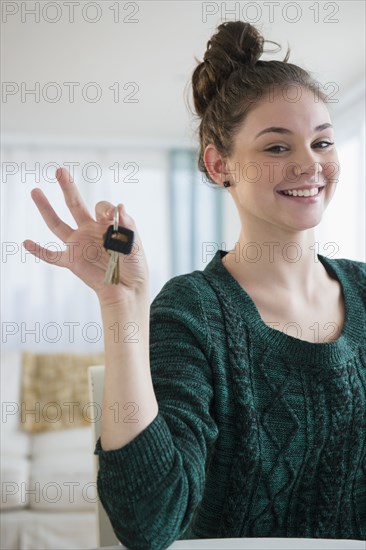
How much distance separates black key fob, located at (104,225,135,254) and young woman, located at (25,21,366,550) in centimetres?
3

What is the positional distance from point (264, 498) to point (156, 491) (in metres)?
0.31

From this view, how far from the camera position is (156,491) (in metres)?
0.84

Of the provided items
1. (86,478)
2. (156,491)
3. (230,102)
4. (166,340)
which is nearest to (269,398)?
(166,340)

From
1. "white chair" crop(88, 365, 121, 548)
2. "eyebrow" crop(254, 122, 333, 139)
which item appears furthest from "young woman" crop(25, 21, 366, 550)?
"white chair" crop(88, 365, 121, 548)

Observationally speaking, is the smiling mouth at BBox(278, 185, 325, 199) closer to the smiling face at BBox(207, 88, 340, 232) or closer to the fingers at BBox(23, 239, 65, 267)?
the smiling face at BBox(207, 88, 340, 232)

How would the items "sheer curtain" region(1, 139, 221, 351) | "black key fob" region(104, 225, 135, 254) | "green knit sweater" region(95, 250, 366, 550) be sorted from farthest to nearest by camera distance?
"sheer curtain" region(1, 139, 221, 351)
"green knit sweater" region(95, 250, 366, 550)
"black key fob" region(104, 225, 135, 254)

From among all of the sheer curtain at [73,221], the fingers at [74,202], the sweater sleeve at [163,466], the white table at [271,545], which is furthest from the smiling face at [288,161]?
the sheer curtain at [73,221]

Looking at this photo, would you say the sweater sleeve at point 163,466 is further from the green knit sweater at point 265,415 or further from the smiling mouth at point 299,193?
the smiling mouth at point 299,193

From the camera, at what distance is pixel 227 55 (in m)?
1.34

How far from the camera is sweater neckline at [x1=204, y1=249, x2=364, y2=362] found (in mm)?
1141

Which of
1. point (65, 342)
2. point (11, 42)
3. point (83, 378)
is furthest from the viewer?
point (65, 342)

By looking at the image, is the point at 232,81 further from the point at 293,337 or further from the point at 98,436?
the point at 98,436

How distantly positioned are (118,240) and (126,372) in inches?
6.9

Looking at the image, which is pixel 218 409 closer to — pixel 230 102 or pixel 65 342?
pixel 230 102
